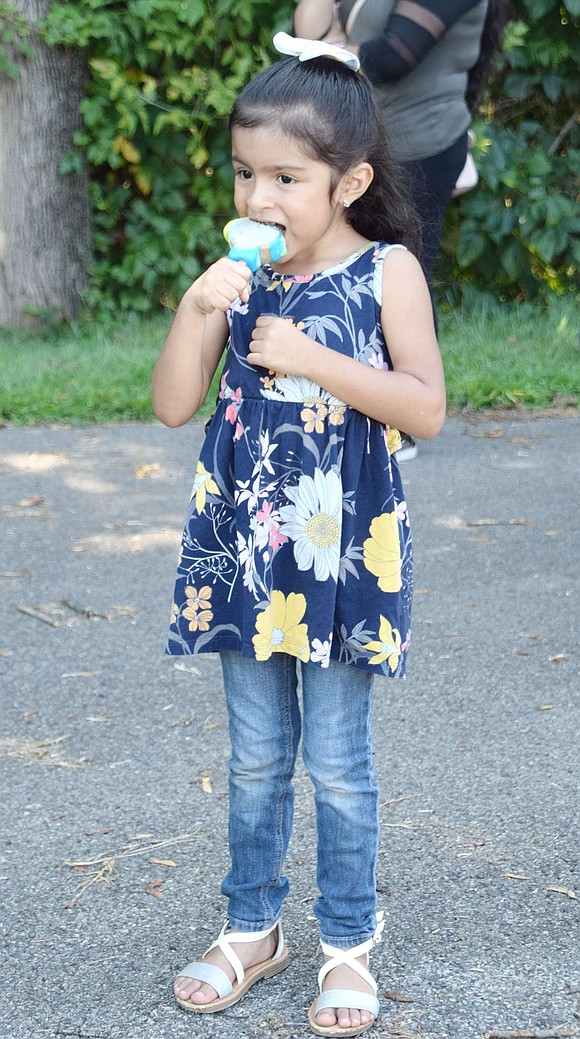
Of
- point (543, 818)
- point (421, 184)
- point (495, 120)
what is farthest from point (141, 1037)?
point (495, 120)

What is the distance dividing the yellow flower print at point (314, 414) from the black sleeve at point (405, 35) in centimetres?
267

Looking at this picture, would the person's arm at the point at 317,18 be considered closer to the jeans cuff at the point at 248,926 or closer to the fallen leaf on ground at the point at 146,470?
the fallen leaf on ground at the point at 146,470

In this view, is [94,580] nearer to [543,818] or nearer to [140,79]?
[543,818]

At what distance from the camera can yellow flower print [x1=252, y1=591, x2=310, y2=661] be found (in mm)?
1935

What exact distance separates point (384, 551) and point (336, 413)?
221mm

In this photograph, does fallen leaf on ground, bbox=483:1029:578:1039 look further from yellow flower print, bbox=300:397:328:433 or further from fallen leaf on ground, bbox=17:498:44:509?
fallen leaf on ground, bbox=17:498:44:509

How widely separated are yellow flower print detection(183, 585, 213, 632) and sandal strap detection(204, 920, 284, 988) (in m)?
0.53

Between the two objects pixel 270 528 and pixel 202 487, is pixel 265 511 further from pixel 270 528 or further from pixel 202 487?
pixel 202 487

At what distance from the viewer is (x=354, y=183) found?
197cm

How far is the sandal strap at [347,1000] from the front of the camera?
78.3 inches

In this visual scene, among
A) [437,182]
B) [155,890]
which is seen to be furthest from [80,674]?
[437,182]

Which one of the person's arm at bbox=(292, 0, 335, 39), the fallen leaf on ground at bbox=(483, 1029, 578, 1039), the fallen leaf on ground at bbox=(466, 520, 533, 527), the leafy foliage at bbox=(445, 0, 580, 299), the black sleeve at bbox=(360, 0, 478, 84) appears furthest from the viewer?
the leafy foliage at bbox=(445, 0, 580, 299)

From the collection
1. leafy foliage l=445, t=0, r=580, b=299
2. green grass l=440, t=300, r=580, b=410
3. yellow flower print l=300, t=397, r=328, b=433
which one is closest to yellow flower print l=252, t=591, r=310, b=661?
yellow flower print l=300, t=397, r=328, b=433

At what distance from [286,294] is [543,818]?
124cm
